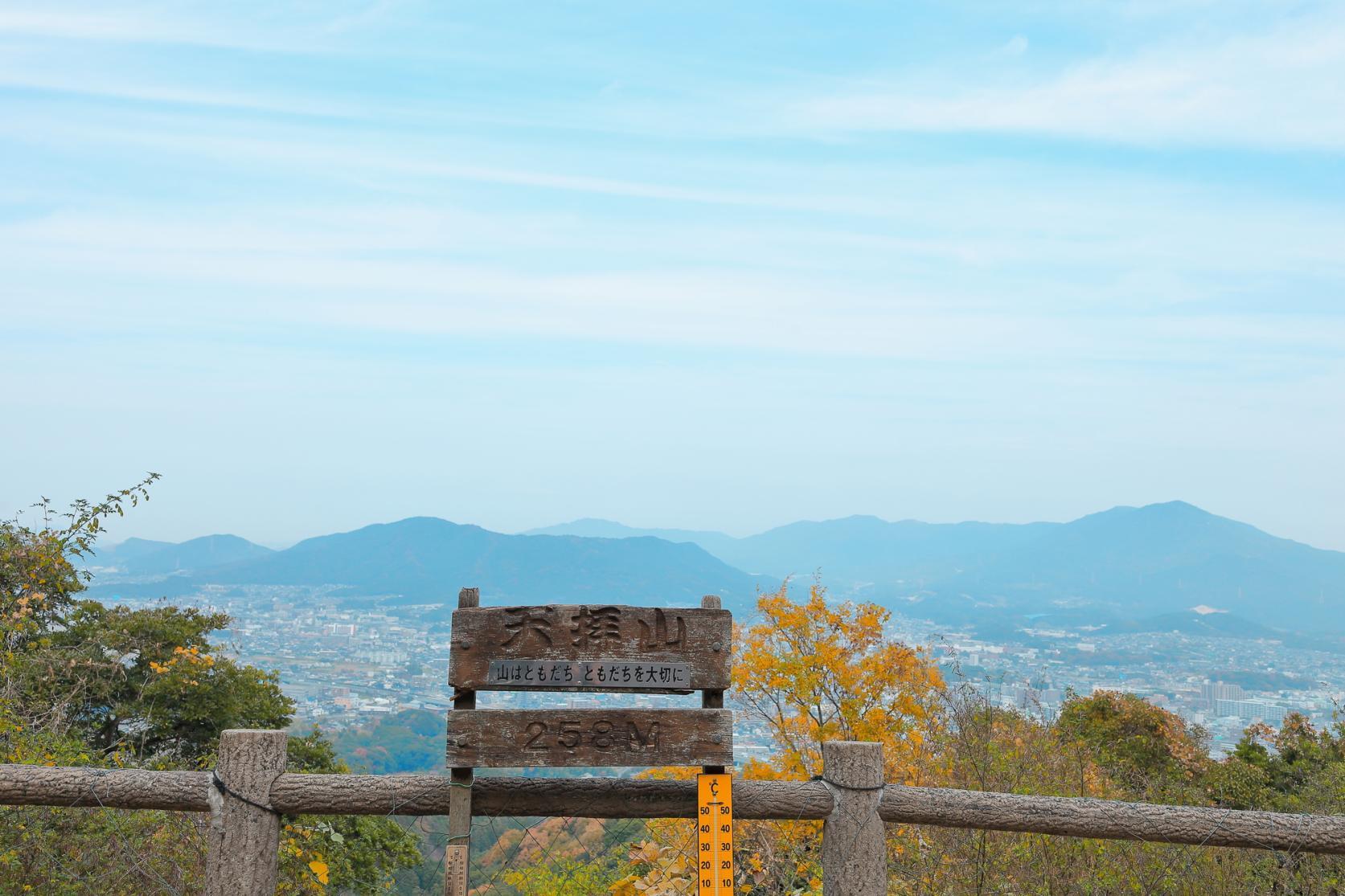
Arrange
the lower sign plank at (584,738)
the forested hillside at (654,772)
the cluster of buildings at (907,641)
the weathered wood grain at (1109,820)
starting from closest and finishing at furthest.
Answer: the lower sign plank at (584,738) < the weathered wood grain at (1109,820) < the forested hillside at (654,772) < the cluster of buildings at (907,641)

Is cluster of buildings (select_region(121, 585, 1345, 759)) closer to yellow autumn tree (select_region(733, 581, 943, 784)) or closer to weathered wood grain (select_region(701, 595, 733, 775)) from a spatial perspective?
weathered wood grain (select_region(701, 595, 733, 775))

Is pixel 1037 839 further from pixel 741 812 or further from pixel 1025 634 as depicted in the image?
pixel 1025 634

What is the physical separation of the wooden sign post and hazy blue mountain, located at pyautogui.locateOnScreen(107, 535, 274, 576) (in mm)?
31540

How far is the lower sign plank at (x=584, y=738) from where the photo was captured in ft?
11.8

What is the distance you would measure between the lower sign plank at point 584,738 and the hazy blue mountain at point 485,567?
23207mm

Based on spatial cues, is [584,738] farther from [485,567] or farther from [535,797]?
[485,567]

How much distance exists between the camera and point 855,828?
3773 millimetres

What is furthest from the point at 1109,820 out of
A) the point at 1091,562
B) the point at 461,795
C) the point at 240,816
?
the point at 1091,562

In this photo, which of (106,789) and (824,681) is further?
(824,681)

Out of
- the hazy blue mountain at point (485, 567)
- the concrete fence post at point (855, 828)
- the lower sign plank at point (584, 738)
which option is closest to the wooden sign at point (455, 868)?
the lower sign plank at point (584, 738)

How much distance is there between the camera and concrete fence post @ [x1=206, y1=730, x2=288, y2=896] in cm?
368

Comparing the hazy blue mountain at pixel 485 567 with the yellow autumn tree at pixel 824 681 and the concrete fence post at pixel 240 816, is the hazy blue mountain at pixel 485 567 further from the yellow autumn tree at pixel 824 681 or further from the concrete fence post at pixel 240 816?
the concrete fence post at pixel 240 816

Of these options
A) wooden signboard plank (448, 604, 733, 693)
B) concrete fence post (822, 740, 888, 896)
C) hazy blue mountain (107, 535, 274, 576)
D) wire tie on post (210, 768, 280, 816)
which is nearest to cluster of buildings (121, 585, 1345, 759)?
wooden signboard plank (448, 604, 733, 693)

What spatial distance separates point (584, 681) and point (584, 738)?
0.19 m
